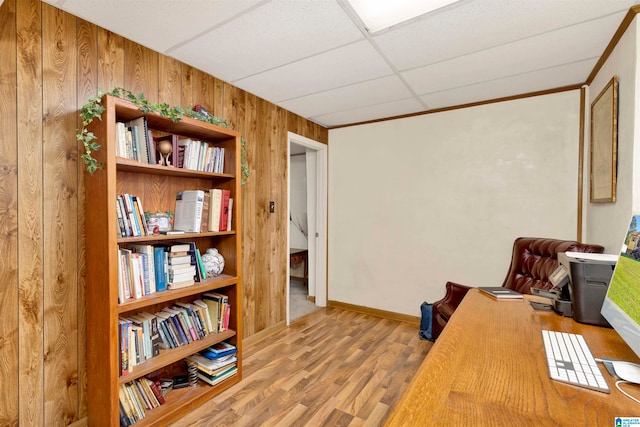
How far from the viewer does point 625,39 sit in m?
1.65

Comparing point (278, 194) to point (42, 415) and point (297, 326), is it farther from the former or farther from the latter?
point (42, 415)

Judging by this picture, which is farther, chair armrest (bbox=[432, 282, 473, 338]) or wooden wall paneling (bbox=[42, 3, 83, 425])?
chair armrest (bbox=[432, 282, 473, 338])

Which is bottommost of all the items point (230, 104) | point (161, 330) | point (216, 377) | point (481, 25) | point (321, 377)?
point (321, 377)

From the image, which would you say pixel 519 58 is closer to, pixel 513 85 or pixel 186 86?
pixel 513 85

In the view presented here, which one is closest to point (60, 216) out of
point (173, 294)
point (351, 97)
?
point (173, 294)

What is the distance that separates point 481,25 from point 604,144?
47.7 inches

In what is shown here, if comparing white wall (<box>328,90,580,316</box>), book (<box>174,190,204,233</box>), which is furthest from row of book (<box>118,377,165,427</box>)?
white wall (<box>328,90,580,316</box>)

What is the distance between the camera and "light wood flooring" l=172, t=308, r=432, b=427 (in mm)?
1805

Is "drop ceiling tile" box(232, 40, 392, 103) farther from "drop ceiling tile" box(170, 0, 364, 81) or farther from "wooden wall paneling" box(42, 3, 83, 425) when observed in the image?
"wooden wall paneling" box(42, 3, 83, 425)

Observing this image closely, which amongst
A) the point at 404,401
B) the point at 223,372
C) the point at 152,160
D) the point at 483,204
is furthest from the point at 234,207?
the point at 483,204

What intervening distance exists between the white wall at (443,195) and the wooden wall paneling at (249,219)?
133cm

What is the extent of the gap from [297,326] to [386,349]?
3.37 feet

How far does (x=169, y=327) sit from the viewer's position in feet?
6.19

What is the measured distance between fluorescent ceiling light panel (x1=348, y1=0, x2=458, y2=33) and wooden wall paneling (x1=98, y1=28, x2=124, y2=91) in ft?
4.92
